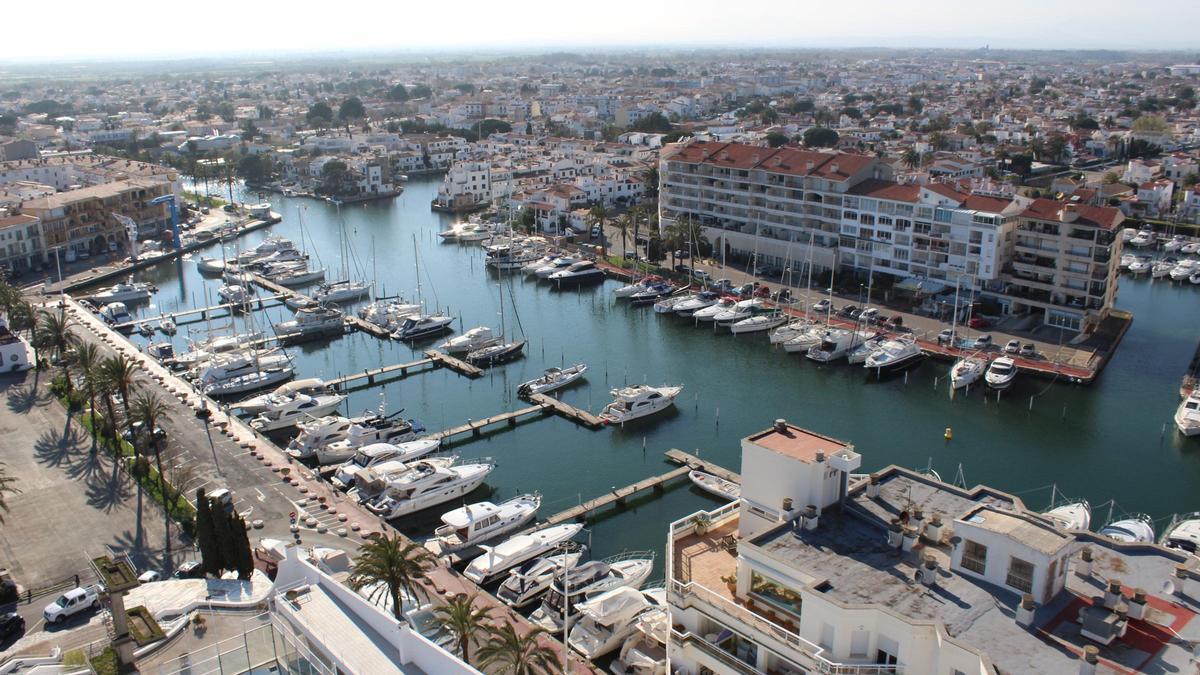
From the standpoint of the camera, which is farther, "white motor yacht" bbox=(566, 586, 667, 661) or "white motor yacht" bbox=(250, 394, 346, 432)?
"white motor yacht" bbox=(250, 394, 346, 432)

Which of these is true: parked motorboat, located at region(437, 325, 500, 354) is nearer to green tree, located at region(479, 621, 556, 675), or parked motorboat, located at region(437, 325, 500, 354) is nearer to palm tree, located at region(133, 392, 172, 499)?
palm tree, located at region(133, 392, 172, 499)

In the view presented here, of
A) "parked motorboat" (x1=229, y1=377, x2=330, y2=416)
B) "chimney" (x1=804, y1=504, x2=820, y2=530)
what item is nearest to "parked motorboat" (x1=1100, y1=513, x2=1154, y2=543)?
"chimney" (x1=804, y1=504, x2=820, y2=530)

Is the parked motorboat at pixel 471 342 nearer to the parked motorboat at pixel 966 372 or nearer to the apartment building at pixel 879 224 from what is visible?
the apartment building at pixel 879 224

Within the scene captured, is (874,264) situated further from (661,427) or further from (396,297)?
(396,297)

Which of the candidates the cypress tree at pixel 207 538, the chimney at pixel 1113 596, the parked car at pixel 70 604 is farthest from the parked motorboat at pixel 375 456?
the chimney at pixel 1113 596

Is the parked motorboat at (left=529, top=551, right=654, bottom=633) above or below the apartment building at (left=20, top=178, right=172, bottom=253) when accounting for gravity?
below

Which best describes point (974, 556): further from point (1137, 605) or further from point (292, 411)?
point (292, 411)

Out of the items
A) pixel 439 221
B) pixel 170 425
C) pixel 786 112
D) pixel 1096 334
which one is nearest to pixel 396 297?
pixel 170 425
